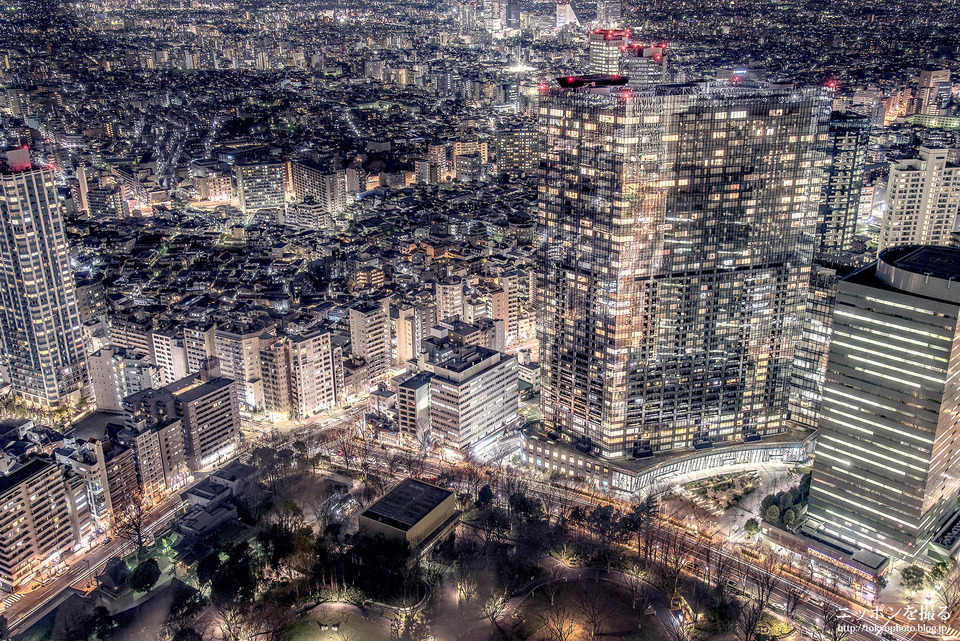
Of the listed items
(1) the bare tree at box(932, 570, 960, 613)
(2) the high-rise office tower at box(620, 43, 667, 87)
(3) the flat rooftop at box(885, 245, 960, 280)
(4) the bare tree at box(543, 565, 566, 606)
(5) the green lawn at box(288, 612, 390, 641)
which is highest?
(2) the high-rise office tower at box(620, 43, 667, 87)

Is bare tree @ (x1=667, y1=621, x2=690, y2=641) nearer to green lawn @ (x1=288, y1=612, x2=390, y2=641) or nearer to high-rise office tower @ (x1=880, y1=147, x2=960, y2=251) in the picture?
green lawn @ (x1=288, y1=612, x2=390, y2=641)

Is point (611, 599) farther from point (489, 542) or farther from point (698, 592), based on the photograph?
point (489, 542)

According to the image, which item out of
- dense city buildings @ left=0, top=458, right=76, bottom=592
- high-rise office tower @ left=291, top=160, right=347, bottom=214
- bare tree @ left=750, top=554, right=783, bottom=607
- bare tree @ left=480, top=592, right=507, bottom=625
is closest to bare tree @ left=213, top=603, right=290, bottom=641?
bare tree @ left=480, top=592, right=507, bottom=625

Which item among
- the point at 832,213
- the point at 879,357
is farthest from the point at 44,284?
the point at 832,213

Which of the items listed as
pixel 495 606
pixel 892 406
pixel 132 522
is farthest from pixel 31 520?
pixel 892 406

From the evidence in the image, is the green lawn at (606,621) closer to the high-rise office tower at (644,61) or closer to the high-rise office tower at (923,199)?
the high-rise office tower at (644,61)

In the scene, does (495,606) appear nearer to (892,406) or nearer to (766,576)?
(766,576)
